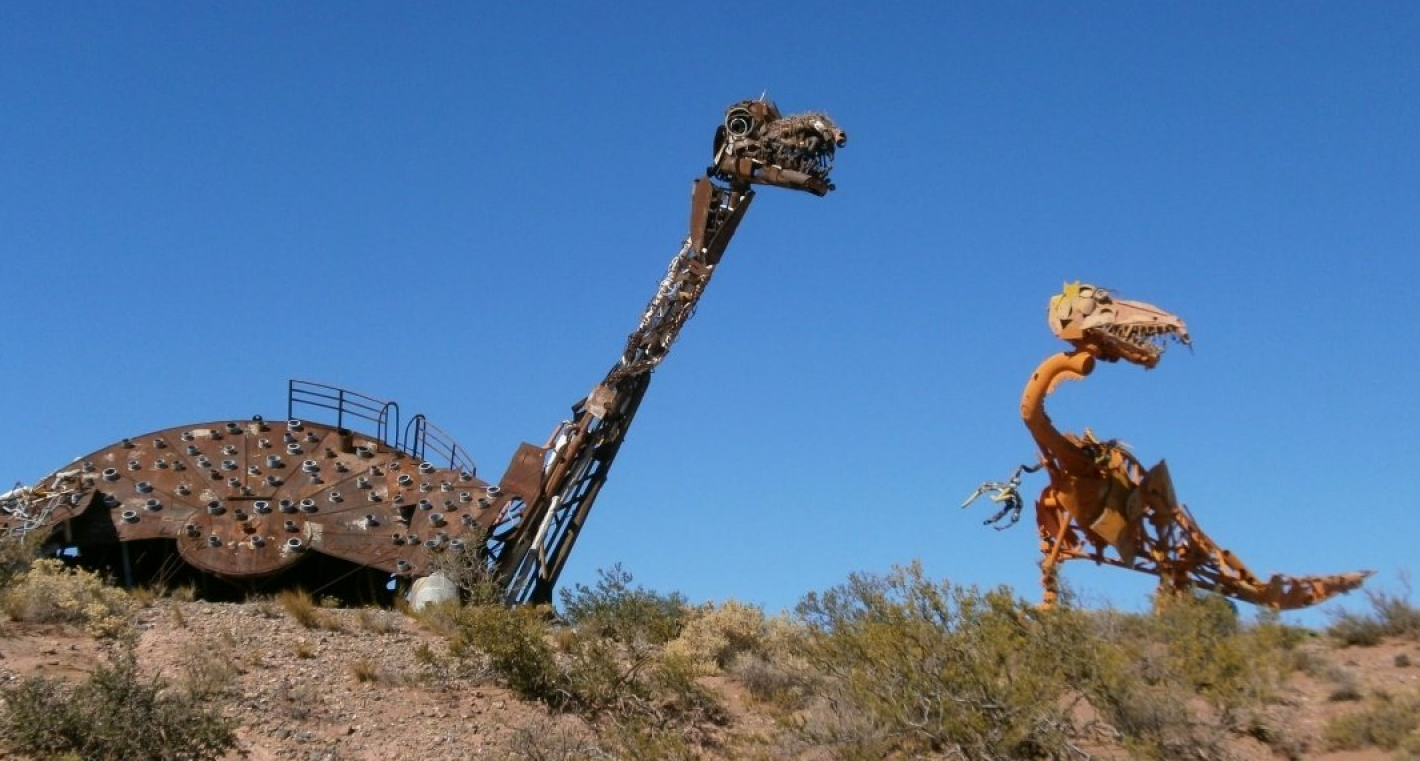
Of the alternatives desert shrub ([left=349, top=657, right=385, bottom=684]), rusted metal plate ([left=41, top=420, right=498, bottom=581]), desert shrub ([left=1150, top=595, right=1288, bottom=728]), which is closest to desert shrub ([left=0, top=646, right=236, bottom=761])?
desert shrub ([left=349, top=657, right=385, bottom=684])

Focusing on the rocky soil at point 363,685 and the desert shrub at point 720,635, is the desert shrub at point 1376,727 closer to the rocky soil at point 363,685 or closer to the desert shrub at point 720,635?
the rocky soil at point 363,685

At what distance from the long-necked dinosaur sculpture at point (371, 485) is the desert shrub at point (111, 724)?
598cm

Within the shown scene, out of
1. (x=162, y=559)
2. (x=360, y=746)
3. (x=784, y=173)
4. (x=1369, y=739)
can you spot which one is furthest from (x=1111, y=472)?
(x=162, y=559)

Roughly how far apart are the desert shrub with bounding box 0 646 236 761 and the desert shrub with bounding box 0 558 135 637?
326 centimetres

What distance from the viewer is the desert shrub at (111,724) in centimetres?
1439

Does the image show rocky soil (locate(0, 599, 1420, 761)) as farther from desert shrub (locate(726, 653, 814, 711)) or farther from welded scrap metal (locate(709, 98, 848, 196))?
welded scrap metal (locate(709, 98, 848, 196))

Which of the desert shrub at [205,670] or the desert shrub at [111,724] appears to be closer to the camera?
the desert shrub at [111,724]

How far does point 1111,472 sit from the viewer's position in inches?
731

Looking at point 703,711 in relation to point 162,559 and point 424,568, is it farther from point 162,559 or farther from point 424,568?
point 162,559

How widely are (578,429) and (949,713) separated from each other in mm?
10215

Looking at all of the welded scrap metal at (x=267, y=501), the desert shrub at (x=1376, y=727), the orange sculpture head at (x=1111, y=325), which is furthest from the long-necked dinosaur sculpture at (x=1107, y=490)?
the welded scrap metal at (x=267, y=501)

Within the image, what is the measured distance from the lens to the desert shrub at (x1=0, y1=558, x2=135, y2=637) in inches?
715

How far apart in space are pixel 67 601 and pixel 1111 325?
12.1 m

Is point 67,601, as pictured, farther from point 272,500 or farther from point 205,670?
point 272,500
